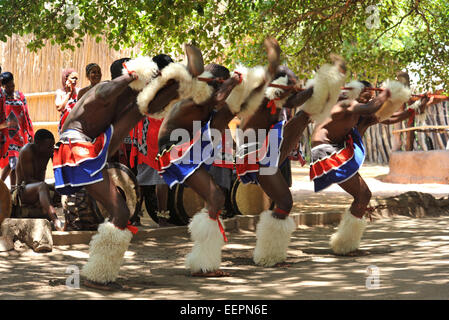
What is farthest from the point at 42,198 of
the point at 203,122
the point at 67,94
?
the point at 203,122

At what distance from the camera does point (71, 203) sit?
6613 mm

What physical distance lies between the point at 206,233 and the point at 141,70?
1398mm

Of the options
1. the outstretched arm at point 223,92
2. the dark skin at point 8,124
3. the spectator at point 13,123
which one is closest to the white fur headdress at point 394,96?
the outstretched arm at point 223,92

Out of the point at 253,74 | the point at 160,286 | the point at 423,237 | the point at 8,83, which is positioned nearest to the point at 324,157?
the point at 253,74

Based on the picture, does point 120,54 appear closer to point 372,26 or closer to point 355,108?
point 372,26

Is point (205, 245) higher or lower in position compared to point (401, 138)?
lower

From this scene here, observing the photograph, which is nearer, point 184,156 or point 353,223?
point 184,156

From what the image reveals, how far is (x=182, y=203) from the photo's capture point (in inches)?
298

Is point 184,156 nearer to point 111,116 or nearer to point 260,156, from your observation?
point 111,116

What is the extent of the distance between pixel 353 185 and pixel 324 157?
1.28 ft

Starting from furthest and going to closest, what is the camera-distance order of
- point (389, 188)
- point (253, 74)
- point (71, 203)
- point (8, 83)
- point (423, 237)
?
point (389, 188) → point (8, 83) → point (423, 237) → point (71, 203) → point (253, 74)

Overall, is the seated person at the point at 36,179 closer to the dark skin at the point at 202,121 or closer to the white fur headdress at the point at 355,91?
the dark skin at the point at 202,121

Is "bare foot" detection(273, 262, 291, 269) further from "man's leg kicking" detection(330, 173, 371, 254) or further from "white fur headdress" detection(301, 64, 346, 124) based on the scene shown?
"white fur headdress" detection(301, 64, 346, 124)

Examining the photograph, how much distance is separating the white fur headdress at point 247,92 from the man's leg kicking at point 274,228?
67cm
